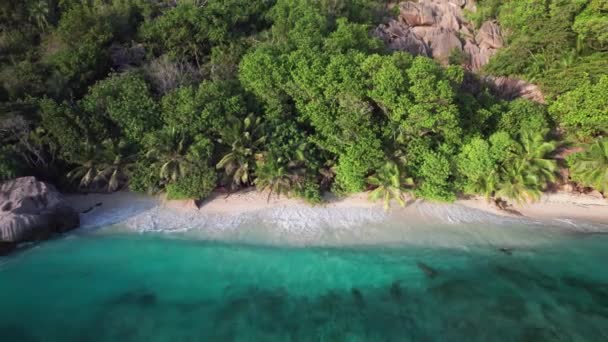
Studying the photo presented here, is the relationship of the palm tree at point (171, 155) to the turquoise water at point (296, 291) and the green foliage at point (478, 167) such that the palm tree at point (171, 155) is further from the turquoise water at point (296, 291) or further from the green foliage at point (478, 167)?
the green foliage at point (478, 167)

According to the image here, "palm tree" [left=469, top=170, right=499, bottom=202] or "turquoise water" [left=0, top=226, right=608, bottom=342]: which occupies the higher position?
"palm tree" [left=469, top=170, right=499, bottom=202]

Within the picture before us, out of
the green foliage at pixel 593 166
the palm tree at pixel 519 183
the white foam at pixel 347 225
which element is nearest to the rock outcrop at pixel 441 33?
the green foliage at pixel 593 166

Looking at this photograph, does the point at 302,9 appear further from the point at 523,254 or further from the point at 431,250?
the point at 523,254

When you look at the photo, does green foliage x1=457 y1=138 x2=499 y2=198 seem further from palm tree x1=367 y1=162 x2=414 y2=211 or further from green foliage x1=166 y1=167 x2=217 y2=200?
green foliage x1=166 y1=167 x2=217 y2=200

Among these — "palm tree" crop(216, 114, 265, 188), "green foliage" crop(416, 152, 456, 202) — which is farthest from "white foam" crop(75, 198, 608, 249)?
"palm tree" crop(216, 114, 265, 188)

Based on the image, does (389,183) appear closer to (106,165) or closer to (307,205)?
(307,205)

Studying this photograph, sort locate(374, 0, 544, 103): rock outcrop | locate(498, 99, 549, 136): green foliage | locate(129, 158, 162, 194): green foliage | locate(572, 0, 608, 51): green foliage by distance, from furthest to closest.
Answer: locate(374, 0, 544, 103): rock outcrop < locate(572, 0, 608, 51): green foliage < locate(498, 99, 549, 136): green foliage < locate(129, 158, 162, 194): green foliage
